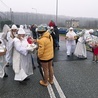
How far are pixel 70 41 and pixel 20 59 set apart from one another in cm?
538

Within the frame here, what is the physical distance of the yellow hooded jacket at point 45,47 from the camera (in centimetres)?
509

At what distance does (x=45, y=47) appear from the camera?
519 cm

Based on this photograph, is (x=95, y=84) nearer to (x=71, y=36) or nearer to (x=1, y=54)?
(x=1, y=54)

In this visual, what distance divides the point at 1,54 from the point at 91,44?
4852 millimetres

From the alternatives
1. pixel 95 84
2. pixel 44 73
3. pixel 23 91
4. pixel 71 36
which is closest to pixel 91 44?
pixel 71 36

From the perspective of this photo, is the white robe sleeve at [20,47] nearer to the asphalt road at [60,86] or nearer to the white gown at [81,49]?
the asphalt road at [60,86]

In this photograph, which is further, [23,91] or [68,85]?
[68,85]

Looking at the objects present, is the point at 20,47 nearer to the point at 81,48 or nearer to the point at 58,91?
the point at 58,91

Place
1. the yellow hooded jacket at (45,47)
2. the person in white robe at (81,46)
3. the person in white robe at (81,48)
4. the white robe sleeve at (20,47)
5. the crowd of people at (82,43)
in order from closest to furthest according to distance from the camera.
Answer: the yellow hooded jacket at (45,47) < the white robe sleeve at (20,47) < the crowd of people at (82,43) < the person in white robe at (81,46) < the person in white robe at (81,48)

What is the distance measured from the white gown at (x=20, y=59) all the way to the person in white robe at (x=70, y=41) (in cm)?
494

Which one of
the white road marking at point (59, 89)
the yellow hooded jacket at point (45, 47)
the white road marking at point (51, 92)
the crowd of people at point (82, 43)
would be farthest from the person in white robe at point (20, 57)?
the crowd of people at point (82, 43)

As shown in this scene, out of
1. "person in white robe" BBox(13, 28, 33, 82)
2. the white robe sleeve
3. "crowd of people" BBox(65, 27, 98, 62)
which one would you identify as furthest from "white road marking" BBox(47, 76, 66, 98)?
"crowd of people" BBox(65, 27, 98, 62)

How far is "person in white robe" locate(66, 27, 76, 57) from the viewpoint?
10.2 m

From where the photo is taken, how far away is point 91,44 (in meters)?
8.97
